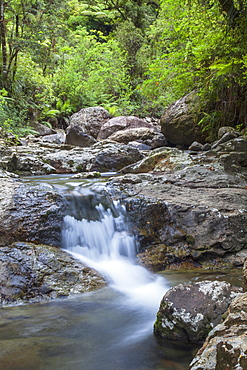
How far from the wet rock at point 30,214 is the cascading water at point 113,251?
0.21m

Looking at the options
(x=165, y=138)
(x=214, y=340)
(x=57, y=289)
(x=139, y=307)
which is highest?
(x=165, y=138)

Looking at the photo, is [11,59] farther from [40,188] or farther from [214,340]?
[214,340]

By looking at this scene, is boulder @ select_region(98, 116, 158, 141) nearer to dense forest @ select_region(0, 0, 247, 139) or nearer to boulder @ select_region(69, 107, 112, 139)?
boulder @ select_region(69, 107, 112, 139)

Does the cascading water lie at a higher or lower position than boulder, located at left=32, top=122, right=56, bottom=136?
lower

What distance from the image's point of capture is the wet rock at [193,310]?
8.41 ft

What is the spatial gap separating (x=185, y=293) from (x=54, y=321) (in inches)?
53.8

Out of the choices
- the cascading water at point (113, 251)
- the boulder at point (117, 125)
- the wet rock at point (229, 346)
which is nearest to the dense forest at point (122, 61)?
the boulder at point (117, 125)

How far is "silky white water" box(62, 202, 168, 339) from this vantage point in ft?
13.2

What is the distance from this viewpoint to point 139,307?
3.59 m

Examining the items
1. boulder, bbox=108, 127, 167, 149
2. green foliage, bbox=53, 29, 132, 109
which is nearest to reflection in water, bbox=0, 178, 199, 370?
boulder, bbox=108, 127, 167, 149

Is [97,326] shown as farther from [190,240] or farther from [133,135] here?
[133,135]

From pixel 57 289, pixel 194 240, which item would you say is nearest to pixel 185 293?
pixel 57 289

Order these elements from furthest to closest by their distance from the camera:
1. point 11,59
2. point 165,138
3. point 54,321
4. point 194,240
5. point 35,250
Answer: point 11,59 → point 165,138 → point 194,240 → point 35,250 → point 54,321

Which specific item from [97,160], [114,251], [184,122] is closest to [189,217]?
[114,251]
